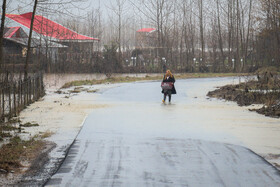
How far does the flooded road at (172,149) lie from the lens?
26.7 feet

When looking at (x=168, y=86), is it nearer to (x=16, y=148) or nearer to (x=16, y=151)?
(x=16, y=148)

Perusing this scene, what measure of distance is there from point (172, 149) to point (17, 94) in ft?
31.6

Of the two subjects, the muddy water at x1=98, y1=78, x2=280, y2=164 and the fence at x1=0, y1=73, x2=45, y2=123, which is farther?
the fence at x1=0, y1=73, x2=45, y2=123

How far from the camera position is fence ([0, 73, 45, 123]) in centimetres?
1494

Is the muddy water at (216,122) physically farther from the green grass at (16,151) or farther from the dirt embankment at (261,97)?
the green grass at (16,151)

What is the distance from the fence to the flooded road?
8.26ft

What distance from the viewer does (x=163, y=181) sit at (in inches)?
312

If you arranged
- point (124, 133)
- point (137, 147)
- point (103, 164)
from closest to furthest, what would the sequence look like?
point (103, 164) → point (137, 147) → point (124, 133)

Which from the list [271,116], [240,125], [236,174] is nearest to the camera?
[236,174]

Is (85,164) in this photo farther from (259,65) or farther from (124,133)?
(259,65)

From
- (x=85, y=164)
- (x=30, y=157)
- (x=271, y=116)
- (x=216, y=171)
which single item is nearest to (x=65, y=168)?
(x=85, y=164)

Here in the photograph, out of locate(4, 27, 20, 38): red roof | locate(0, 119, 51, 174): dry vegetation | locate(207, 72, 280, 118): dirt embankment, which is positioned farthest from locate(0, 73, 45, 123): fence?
locate(4, 27, 20, 38): red roof

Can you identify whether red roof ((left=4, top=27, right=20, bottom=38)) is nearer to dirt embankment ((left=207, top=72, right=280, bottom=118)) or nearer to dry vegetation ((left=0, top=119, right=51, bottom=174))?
dirt embankment ((left=207, top=72, right=280, bottom=118))

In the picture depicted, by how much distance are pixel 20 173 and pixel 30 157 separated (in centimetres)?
149
